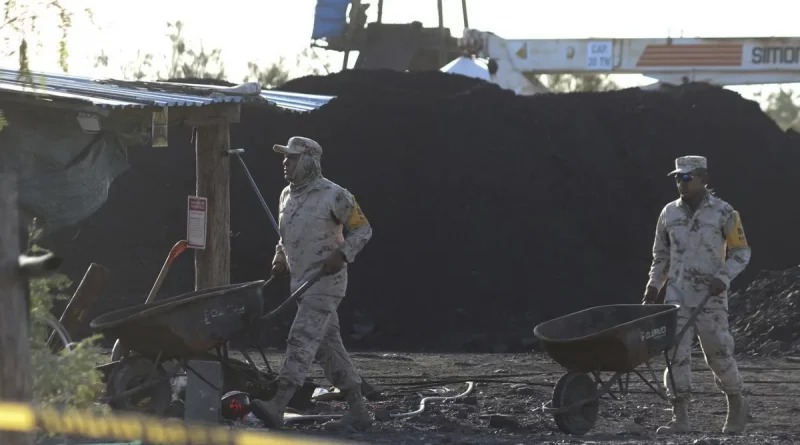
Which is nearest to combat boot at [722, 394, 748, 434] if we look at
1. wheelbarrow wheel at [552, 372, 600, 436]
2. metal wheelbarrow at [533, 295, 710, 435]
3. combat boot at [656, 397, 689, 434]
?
combat boot at [656, 397, 689, 434]

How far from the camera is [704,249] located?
387 inches

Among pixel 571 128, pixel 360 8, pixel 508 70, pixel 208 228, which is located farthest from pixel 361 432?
pixel 360 8

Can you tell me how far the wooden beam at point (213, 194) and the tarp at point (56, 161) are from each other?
1.07 metres

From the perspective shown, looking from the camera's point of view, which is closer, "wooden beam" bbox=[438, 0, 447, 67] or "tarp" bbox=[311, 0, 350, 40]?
"tarp" bbox=[311, 0, 350, 40]

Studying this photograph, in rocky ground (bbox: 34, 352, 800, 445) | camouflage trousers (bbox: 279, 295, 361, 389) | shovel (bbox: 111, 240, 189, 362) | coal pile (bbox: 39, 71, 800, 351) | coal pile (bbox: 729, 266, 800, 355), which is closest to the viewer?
rocky ground (bbox: 34, 352, 800, 445)

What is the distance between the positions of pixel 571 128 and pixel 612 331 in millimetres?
18076

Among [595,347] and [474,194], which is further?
[474,194]

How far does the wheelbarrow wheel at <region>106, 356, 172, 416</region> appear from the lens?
8.95m

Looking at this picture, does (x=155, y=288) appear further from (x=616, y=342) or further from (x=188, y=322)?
(x=616, y=342)

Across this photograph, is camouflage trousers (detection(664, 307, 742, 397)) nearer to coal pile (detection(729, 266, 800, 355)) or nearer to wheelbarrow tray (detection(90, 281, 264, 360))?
wheelbarrow tray (detection(90, 281, 264, 360))

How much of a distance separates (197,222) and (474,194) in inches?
506

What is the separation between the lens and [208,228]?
1241cm

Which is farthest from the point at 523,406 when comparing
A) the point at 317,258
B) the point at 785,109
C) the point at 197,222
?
the point at 785,109

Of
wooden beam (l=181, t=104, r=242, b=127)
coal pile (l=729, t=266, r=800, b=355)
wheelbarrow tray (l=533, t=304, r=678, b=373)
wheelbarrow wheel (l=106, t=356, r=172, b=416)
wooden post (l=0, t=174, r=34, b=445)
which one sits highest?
wooden beam (l=181, t=104, r=242, b=127)
